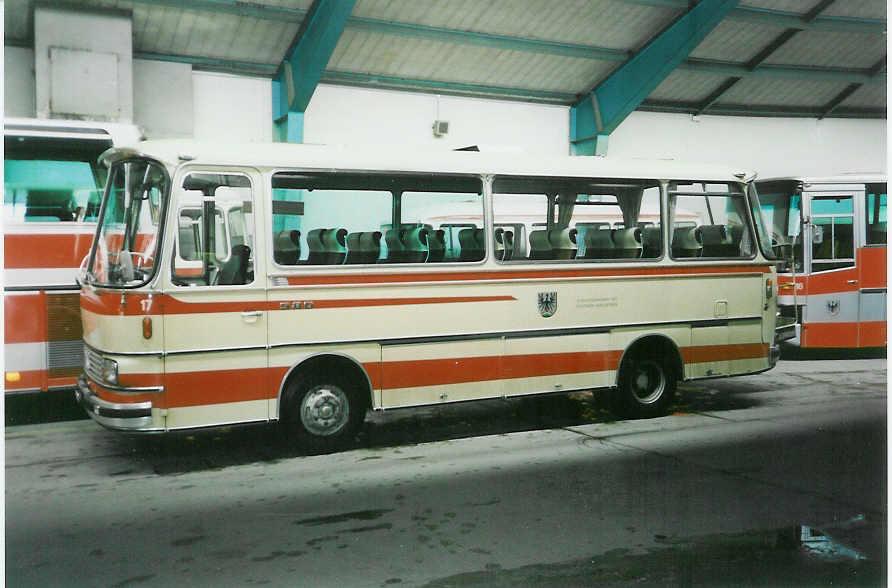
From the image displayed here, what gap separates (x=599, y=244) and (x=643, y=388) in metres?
1.63

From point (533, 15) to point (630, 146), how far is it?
171 inches

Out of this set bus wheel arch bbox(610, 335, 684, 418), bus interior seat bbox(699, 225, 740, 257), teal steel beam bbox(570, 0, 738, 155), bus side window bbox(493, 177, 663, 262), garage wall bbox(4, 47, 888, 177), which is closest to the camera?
bus side window bbox(493, 177, 663, 262)

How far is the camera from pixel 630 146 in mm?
17391

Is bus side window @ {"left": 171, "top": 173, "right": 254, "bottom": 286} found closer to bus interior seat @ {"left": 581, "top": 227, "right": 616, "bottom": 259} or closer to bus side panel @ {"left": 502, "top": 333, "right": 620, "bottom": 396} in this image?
bus side panel @ {"left": 502, "top": 333, "right": 620, "bottom": 396}

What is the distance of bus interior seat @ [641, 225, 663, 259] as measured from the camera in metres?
8.20

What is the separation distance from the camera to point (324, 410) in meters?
6.88

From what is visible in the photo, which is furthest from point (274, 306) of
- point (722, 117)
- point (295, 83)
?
point (722, 117)

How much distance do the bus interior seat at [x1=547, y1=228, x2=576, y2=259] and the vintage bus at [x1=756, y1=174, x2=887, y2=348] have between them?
521 centimetres

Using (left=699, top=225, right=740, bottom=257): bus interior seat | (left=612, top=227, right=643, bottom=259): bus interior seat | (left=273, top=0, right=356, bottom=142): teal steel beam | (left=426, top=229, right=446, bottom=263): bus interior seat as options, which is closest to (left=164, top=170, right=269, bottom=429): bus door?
(left=426, top=229, right=446, bottom=263): bus interior seat

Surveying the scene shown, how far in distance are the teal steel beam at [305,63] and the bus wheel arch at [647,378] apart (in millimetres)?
7354

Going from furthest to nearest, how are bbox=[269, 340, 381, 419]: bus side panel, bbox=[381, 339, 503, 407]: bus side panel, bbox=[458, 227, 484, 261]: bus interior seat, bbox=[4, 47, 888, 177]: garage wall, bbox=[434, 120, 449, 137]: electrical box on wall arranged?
bbox=[434, 120, 449, 137]: electrical box on wall → bbox=[4, 47, 888, 177]: garage wall → bbox=[458, 227, 484, 261]: bus interior seat → bbox=[381, 339, 503, 407]: bus side panel → bbox=[269, 340, 381, 419]: bus side panel

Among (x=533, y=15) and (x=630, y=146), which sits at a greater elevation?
(x=533, y=15)

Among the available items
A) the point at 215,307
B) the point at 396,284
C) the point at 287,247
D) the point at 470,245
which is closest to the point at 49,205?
the point at 215,307

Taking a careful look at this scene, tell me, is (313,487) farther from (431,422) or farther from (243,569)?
(431,422)
